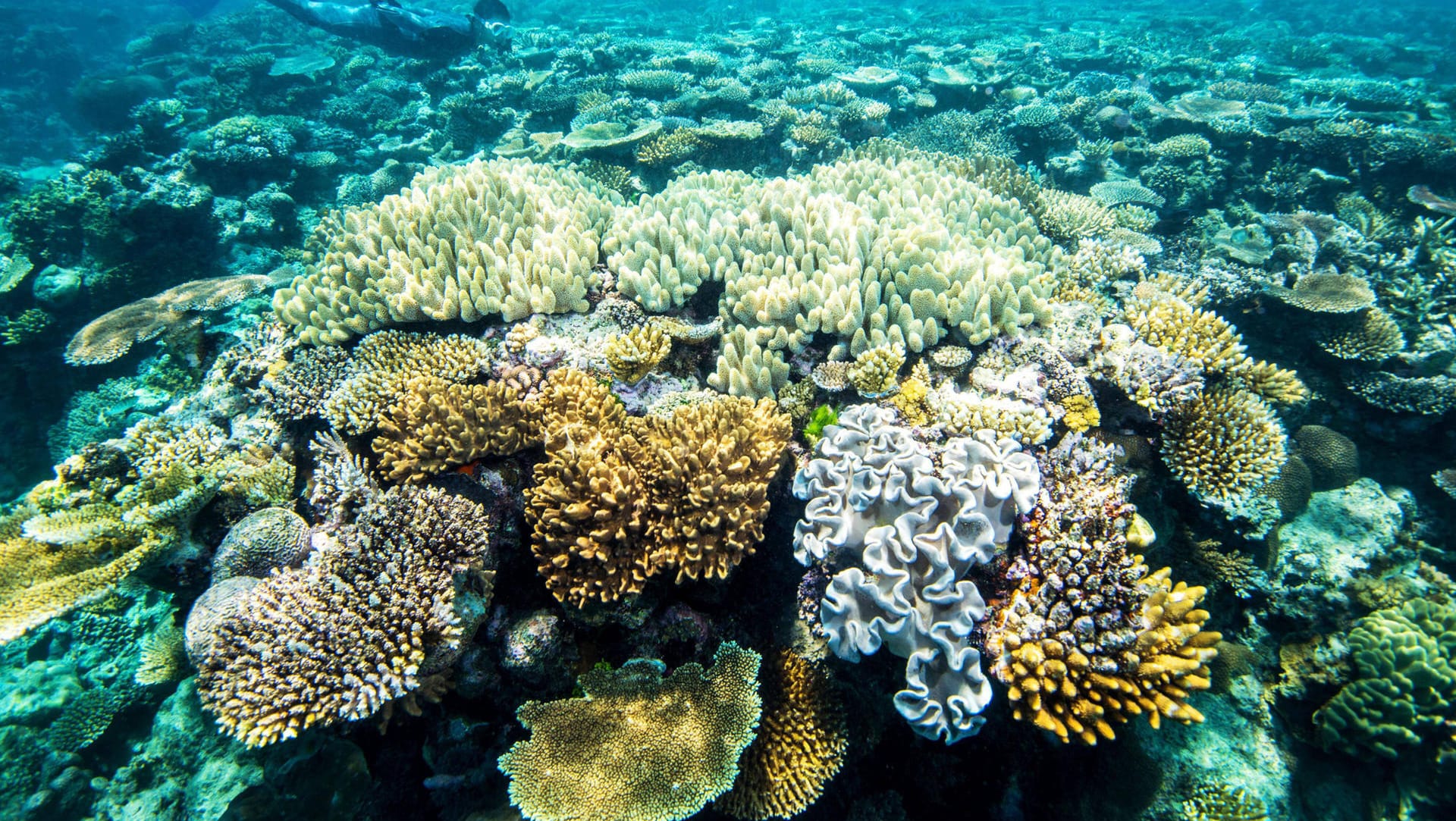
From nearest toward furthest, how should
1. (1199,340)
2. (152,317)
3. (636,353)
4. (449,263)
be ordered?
1. (636,353)
2. (1199,340)
3. (449,263)
4. (152,317)

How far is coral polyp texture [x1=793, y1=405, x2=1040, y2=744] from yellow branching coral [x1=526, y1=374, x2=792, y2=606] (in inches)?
16.5

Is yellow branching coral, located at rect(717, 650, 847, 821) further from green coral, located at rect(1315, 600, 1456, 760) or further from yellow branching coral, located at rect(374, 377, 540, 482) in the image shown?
green coral, located at rect(1315, 600, 1456, 760)

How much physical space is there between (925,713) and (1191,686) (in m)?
1.34

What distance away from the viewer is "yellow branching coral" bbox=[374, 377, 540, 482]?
12.1ft

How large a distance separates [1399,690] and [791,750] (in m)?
4.65

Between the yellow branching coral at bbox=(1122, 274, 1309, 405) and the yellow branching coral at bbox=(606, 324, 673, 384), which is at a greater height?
the yellow branching coral at bbox=(606, 324, 673, 384)

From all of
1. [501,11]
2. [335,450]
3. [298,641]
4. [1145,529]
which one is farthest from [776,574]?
[501,11]

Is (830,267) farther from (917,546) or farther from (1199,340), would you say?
(1199,340)

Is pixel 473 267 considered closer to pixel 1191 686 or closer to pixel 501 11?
pixel 1191 686

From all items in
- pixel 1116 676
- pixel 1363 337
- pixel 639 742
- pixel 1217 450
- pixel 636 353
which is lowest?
pixel 1363 337

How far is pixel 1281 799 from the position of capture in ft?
13.3

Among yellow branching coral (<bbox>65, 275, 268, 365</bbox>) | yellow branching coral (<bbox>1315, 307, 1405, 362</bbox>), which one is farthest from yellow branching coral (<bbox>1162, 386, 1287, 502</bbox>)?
yellow branching coral (<bbox>65, 275, 268, 365</bbox>)

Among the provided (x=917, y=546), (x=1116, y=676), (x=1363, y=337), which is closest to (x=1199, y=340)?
(x=1116, y=676)

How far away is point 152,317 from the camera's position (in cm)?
702
